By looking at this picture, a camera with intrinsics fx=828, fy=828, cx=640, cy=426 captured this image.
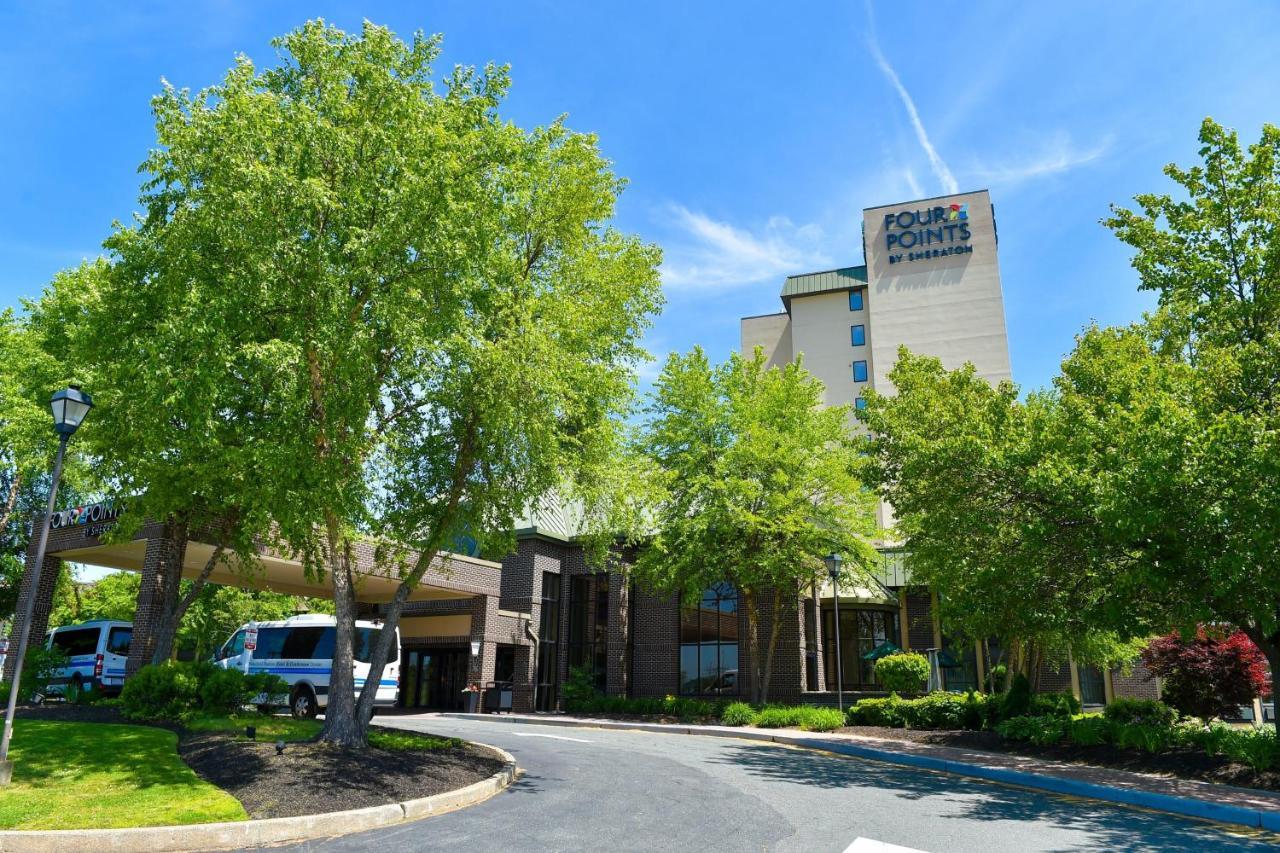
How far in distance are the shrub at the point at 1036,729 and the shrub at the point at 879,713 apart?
12.6ft

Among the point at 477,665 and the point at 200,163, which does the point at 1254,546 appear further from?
the point at 477,665

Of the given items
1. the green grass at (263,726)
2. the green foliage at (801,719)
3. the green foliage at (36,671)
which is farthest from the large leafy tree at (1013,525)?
the green foliage at (36,671)

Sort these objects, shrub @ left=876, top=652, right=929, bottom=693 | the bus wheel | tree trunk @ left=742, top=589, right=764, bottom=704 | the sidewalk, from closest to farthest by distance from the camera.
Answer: the sidewalk < the bus wheel < shrub @ left=876, top=652, right=929, bottom=693 < tree trunk @ left=742, top=589, right=764, bottom=704

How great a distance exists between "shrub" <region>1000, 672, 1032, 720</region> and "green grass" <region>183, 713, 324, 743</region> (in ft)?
48.8

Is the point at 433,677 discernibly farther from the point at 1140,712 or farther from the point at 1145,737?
the point at 1145,737

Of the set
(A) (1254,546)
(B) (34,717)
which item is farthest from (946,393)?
(B) (34,717)

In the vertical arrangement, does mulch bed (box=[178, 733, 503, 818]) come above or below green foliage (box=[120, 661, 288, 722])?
below

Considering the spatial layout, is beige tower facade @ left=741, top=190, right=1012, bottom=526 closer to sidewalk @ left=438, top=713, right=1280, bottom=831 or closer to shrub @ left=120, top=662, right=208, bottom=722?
sidewalk @ left=438, top=713, right=1280, bottom=831

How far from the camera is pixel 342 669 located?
12203 millimetres

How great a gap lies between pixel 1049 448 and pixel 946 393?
792 centimetres

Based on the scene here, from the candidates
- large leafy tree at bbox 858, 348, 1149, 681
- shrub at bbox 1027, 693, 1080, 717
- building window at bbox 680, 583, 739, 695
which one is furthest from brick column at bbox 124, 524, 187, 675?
shrub at bbox 1027, 693, 1080, 717

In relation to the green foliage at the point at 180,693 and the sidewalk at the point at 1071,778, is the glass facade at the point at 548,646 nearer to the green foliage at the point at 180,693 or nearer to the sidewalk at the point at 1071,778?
the sidewalk at the point at 1071,778

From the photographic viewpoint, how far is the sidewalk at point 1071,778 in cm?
1021

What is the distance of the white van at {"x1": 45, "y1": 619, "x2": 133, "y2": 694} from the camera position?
972 inches
